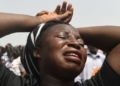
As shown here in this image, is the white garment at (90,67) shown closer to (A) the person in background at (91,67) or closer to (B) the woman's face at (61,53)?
(A) the person in background at (91,67)

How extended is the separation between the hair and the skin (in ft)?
0.15

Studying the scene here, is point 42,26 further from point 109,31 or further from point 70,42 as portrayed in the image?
point 109,31

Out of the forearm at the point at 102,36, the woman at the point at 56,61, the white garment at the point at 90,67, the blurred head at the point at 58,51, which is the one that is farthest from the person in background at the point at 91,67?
the blurred head at the point at 58,51

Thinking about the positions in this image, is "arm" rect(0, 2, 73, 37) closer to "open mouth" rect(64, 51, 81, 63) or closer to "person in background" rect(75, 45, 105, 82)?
"open mouth" rect(64, 51, 81, 63)

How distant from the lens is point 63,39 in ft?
5.64

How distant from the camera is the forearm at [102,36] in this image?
A: 2.03m

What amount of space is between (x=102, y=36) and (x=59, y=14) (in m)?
0.36

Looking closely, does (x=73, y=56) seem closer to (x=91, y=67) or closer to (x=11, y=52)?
(x=91, y=67)

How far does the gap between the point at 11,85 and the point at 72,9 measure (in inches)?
30.5

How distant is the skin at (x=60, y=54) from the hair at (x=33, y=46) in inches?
1.8

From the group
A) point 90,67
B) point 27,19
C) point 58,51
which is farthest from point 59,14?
point 90,67

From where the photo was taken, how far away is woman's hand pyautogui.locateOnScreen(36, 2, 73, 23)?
6.66 ft

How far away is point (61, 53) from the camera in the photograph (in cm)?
164

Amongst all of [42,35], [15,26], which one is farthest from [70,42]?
[15,26]
